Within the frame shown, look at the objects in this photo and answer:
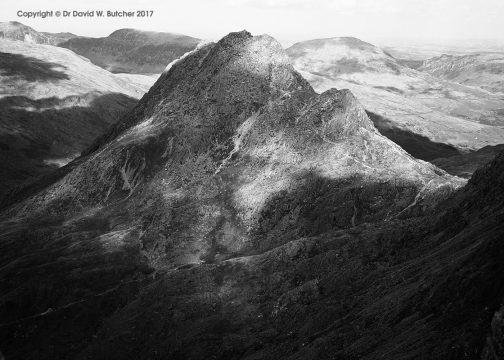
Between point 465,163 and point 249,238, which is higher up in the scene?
point 249,238

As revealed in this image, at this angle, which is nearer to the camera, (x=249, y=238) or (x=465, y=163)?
(x=249, y=238)

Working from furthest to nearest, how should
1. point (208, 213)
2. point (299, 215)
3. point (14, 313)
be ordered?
point (208, 213)
point (299, 215)
point (14, 313)

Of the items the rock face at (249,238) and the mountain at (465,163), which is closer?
the rock face at (249,238)

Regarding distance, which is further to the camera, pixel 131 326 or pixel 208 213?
pixel 208 213

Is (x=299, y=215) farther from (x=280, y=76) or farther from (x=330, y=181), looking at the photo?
(x=280, y=76)

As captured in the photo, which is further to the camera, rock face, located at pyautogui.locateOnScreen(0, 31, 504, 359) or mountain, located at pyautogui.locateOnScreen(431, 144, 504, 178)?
mountain, located at pyautogui.locateOnScreen(431, 144, 504, 178)

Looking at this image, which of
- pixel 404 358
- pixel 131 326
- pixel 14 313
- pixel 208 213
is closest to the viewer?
pixel 404 358

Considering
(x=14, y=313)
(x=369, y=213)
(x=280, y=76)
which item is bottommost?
(x=14, y=313)

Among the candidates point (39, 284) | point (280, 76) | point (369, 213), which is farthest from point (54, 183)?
point (369, 213)
